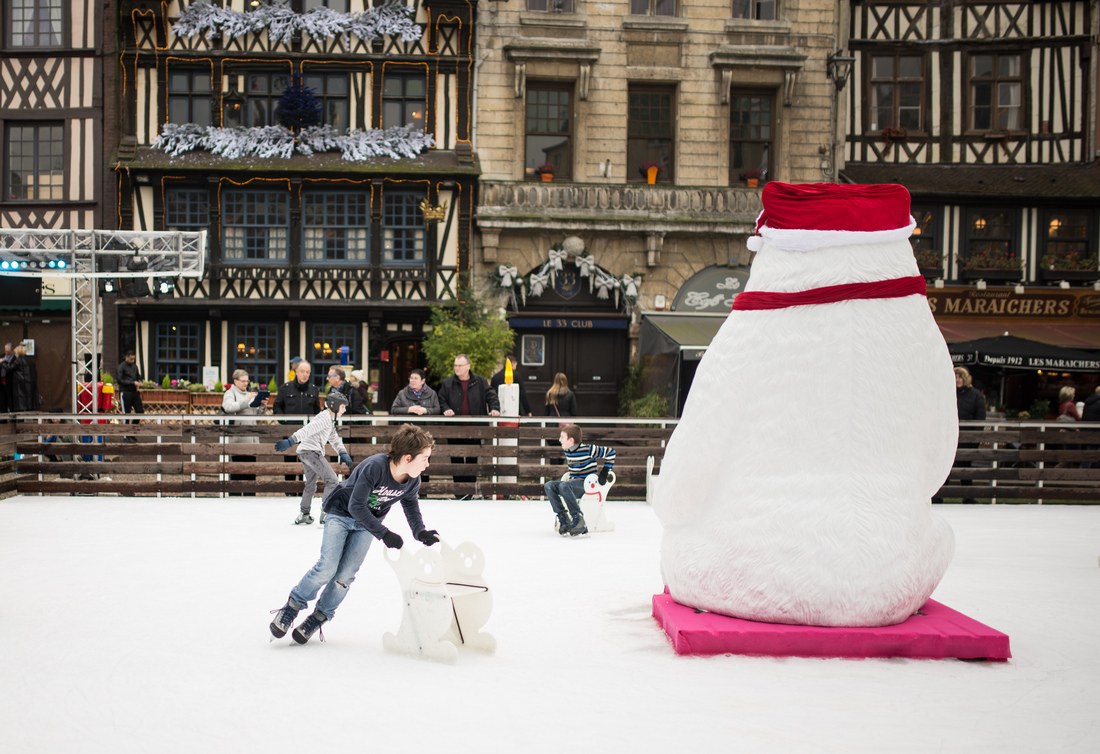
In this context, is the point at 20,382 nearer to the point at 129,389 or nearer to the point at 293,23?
the point at 129,389

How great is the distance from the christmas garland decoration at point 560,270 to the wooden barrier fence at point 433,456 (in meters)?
7.70

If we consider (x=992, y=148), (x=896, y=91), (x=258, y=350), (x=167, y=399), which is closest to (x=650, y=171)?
(x=896, y=91)

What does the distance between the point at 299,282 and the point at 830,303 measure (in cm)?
1683

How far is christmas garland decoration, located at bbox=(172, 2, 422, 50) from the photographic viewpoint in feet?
71.2

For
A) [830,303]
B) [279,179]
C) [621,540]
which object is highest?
[279,179]

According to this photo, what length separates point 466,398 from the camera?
14.3 m

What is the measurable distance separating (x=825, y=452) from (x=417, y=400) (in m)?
8.54

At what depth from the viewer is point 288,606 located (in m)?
6.45

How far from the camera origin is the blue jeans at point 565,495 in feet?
36.1

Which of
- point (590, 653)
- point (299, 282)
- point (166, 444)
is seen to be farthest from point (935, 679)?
point (299, 282)

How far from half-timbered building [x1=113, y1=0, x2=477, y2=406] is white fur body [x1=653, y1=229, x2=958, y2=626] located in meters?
15.5

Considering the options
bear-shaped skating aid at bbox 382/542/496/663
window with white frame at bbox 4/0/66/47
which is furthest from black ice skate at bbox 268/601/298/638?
window with white frame at bbox 4/0/66/47

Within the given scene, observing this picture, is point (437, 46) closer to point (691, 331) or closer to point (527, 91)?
point (527, 91)

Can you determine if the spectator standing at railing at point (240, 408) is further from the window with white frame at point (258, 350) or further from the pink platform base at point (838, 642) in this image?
the pink platform base at point (838, 642)
